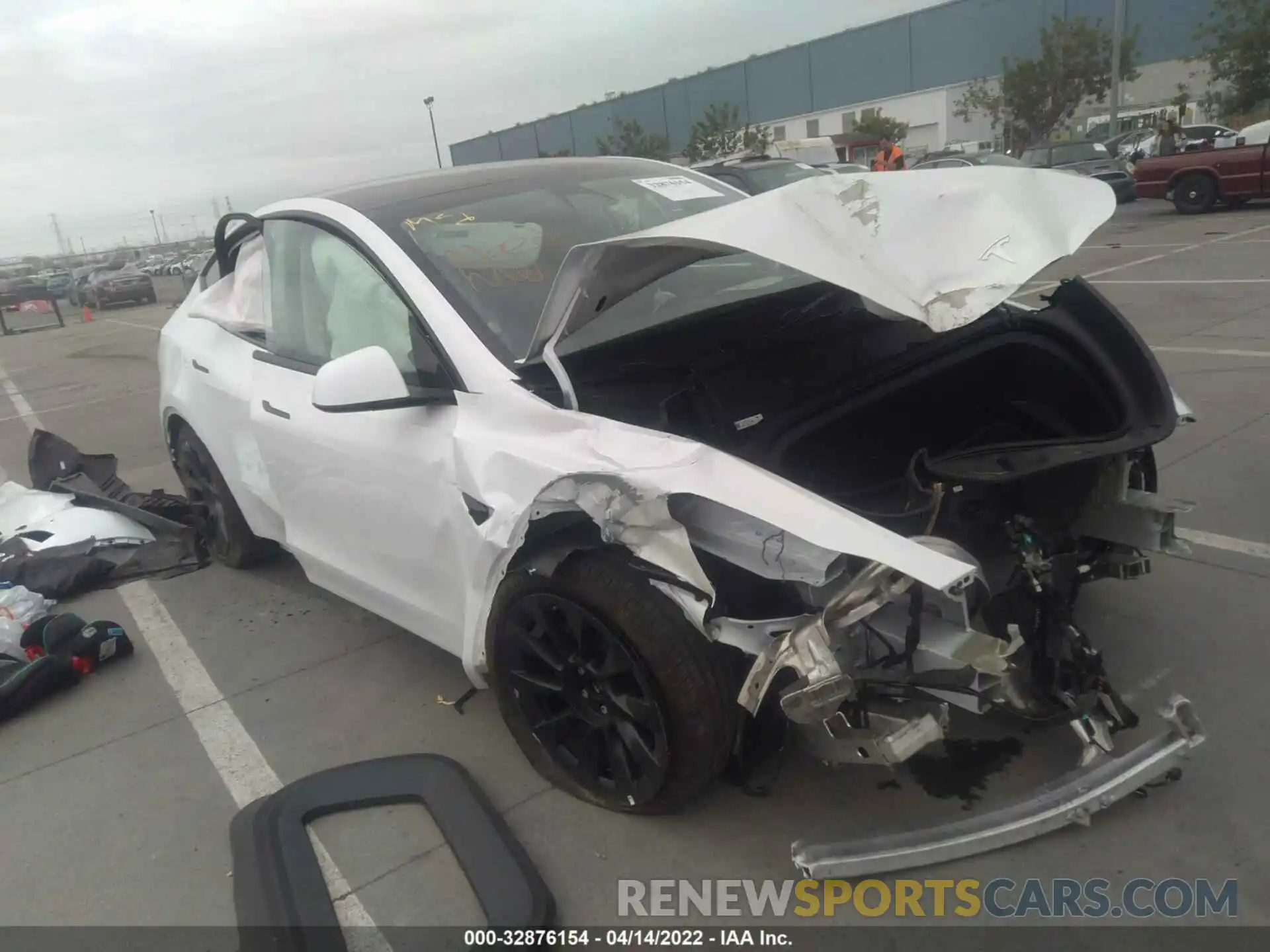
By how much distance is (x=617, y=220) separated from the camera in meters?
3.33

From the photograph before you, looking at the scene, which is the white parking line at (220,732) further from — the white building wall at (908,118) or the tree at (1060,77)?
the white building wall at (908,118)

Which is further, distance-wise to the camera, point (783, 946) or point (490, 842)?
point (490, 842)

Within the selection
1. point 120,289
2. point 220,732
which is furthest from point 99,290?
point 220,732

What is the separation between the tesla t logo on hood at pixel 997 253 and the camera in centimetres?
232

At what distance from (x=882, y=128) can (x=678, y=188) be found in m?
50.6

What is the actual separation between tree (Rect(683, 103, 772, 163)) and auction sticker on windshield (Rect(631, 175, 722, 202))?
39636 mm

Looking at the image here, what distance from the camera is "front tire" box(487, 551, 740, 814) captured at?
7.29 feet

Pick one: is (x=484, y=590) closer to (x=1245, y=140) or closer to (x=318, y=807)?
(x=318, y=807)

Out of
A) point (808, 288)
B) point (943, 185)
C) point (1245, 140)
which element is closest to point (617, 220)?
point (808, 288)

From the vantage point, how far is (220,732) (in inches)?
131

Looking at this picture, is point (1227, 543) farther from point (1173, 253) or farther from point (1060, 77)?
point (1060, 77)

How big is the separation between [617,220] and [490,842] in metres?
2.06

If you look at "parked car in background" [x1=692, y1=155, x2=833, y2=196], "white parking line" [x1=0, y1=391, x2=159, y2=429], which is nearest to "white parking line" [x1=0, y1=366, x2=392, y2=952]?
"white parking line" [x1=0, y1=391, x2=159, y2=429]
